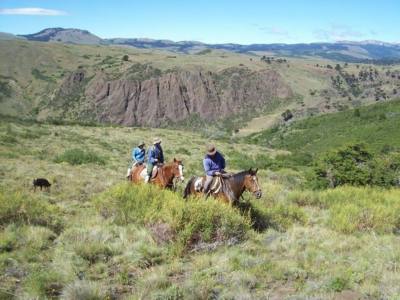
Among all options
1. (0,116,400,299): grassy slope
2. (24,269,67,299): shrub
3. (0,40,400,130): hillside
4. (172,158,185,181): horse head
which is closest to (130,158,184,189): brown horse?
(172,158,185,181): horse head

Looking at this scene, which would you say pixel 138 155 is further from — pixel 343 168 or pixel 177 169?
pixel 343 168

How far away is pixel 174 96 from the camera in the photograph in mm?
173750

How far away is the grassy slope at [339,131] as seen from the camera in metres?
70.8

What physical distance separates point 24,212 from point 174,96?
163080 millimetres

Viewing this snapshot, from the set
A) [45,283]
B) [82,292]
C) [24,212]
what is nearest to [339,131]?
[24,212]

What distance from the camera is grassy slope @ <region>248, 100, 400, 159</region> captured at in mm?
70750

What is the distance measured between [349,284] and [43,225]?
7.60 meters

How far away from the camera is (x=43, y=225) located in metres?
12.0

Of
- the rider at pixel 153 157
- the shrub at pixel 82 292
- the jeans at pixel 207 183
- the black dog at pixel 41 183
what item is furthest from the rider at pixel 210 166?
the black dog at pixel 41 183

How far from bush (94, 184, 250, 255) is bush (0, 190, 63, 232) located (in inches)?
60.7

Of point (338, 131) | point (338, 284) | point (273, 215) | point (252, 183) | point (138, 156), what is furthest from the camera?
point (338, 131)

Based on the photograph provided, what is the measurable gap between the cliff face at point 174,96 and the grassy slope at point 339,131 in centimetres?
6683

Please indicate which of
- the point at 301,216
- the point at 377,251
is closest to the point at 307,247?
the point at 377,251

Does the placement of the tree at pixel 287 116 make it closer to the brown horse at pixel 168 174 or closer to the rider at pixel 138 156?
the rider at pixel 138 156
